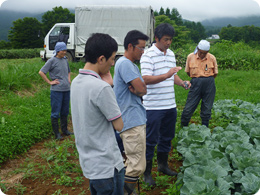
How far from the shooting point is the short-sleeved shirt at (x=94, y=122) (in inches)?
65.3

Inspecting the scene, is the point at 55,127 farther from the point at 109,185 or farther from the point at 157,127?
the point at 109,185

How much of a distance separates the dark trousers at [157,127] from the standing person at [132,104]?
406mm

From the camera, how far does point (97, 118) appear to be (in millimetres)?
1711

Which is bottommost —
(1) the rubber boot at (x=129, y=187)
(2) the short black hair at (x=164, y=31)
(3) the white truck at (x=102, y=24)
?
(1) the rubber boot at (x=129, y=187)

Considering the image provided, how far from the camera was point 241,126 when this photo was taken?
4289 mm

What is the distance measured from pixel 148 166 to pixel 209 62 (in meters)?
2.54

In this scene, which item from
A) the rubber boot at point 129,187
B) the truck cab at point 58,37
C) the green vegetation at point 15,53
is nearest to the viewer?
the rubber boot at point 129,187

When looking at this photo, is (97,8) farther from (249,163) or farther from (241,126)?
(249,163)

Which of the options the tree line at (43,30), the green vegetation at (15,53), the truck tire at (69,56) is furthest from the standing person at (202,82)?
the tree line at (43,30)

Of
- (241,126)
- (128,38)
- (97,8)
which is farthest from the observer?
(97,8)

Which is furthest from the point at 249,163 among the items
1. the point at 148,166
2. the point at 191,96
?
the point at 191,96

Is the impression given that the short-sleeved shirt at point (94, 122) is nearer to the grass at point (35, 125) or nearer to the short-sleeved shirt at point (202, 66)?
the grass at point (35, 125)

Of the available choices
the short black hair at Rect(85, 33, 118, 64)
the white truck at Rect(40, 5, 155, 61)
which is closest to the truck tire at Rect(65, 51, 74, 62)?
the white truck at Rect(40, 5, 155, 61)

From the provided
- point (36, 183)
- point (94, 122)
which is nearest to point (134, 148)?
point (94, 122)
